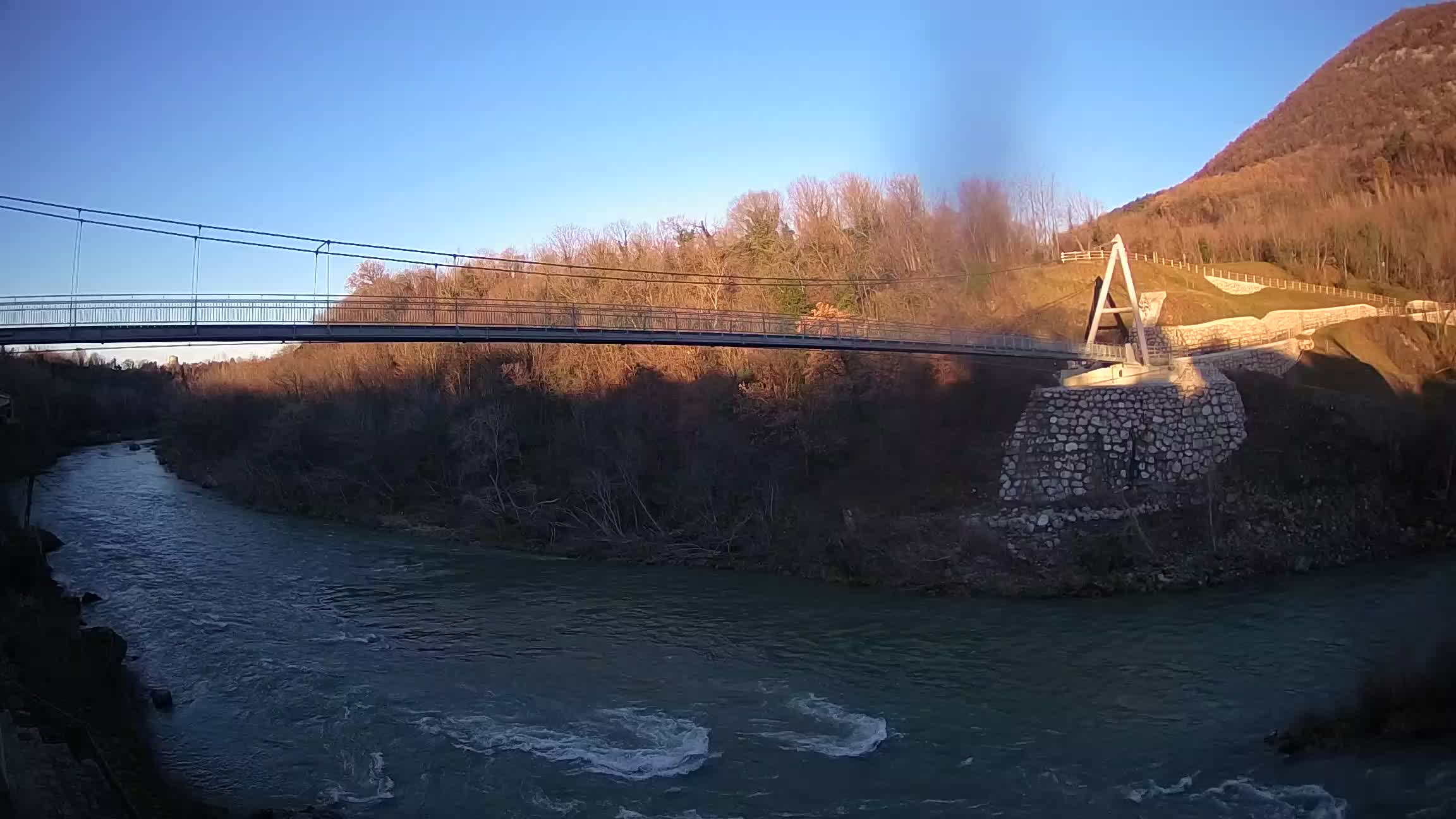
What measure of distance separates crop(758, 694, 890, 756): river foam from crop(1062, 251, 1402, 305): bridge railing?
73.4 feet

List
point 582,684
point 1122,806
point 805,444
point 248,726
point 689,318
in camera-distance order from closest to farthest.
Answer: point 1122,806
point 248,726
point 582,684
point 689,318
point 805,444

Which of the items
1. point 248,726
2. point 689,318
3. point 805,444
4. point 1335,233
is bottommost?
point 248,726

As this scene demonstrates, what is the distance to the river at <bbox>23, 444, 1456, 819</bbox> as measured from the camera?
9.30 metres

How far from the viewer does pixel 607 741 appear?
1098 cm

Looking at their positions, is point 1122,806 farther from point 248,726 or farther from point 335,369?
point 335,369

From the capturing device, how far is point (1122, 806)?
8.70 m

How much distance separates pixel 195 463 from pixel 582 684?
32.6 metres

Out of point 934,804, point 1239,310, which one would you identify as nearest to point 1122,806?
point 934,804

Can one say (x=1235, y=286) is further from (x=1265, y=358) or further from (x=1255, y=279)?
(x=1265, y=358)

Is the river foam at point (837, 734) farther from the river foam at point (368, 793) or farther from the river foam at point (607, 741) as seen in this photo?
the river foam at point (368, 793)

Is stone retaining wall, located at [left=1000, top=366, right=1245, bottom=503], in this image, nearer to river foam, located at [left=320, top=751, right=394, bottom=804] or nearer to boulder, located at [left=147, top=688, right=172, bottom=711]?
river foam, located at [left=320, top=751, right=394, bottom=804]

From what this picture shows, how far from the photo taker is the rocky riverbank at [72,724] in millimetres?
8484

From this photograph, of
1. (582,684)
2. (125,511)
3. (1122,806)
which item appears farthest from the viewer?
(125,511)

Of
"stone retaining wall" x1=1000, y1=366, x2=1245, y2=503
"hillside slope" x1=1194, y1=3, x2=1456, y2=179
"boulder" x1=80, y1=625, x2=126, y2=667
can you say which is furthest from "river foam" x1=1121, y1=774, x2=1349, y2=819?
"hillside slope" x1=1194, y1=3, x2=1456, y2=179
